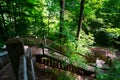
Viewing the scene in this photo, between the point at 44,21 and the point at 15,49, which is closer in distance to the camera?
the point at 15,49

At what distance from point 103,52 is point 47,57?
301 inches

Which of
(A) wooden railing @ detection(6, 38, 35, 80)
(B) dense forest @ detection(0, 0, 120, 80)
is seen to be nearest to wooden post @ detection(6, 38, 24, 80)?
(A) wooden railing @ detection(6, 38, 35, 80)

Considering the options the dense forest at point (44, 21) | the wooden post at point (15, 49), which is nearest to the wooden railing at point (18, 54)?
the wooden post at point (15, 49)

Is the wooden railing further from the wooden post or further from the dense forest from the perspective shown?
the dense forest

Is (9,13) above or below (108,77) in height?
above

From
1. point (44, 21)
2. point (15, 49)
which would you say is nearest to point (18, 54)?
point (15, 49)

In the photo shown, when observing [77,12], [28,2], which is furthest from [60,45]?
[77,12]

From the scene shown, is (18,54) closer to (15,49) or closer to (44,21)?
(15,49)

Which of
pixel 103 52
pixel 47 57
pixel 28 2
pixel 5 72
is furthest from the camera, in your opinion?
pixel 103 52

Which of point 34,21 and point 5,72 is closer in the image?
point 5,72

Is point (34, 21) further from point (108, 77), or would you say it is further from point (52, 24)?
point (108, 77)

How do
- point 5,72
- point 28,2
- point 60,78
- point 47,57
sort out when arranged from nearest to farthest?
point 5,72 → point 60,78 → point 47,57 → point 28,2

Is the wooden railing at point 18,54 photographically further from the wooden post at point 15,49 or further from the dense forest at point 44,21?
the dense forest at point 44,21

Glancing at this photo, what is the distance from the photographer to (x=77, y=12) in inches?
512
